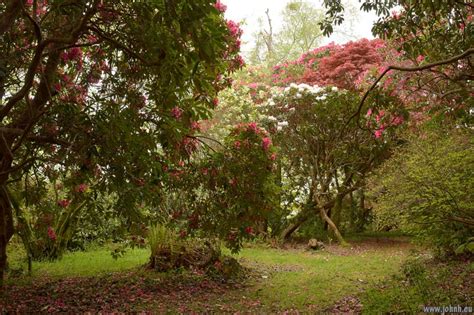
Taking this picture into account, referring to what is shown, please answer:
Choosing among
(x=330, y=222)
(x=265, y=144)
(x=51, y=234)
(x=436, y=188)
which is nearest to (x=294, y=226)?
(x=330, y=222)

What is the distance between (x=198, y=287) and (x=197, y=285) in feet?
0.37

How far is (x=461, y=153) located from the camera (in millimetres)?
6547

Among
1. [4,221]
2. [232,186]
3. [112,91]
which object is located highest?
[112,91]

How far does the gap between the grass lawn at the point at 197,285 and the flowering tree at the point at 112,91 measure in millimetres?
1269

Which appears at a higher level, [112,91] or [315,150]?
[315,150]

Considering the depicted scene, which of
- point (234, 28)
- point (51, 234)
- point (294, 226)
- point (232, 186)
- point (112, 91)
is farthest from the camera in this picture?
point (294, 226)

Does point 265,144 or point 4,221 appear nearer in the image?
point 4,221

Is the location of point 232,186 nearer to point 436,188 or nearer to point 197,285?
point 197,285

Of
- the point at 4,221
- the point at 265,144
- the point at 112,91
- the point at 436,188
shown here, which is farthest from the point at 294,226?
the point at 112,91

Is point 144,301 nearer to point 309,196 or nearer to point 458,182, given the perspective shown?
point 458,182

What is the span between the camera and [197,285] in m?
7.32

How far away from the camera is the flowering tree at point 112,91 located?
3.78 m

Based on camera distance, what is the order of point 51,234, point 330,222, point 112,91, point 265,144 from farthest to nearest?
point 330,222 → point 51,234 → point 265,144 → point 112,91

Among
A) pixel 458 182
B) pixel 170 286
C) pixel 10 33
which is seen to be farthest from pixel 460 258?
pixel 10 33
